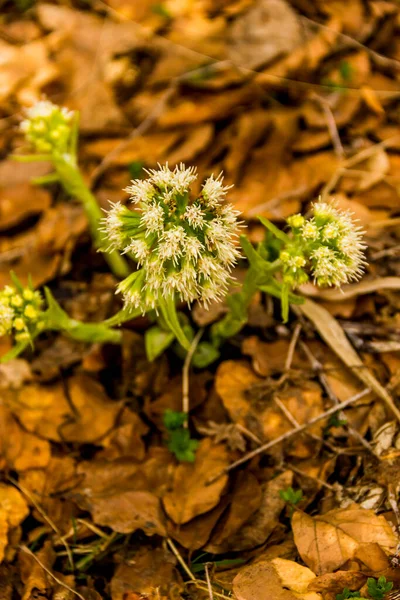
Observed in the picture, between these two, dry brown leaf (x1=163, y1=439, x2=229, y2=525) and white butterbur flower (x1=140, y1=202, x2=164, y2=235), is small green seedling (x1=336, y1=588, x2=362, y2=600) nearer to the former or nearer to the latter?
dry brown leaf (x1=163, y1=439, x2=229, y2=525)

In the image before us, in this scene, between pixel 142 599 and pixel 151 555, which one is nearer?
pixel 142 599

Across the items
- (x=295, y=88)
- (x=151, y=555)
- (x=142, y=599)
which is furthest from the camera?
(x=295, y=88)

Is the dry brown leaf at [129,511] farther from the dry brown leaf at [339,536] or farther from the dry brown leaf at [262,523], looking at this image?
the dry brown leaf at [339,536]

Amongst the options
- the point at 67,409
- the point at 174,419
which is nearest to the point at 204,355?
the point at 174,419

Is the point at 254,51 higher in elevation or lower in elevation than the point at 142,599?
higher

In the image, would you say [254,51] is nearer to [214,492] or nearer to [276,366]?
[276,366]

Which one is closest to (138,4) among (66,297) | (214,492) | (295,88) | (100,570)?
(295,88)

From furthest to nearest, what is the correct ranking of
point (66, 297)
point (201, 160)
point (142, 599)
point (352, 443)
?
point (201, 160), point (66, 297), point (352, 443), point (142, 599)

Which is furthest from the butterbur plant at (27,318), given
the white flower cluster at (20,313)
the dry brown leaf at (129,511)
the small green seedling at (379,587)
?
the small green seedling at (379,587)
